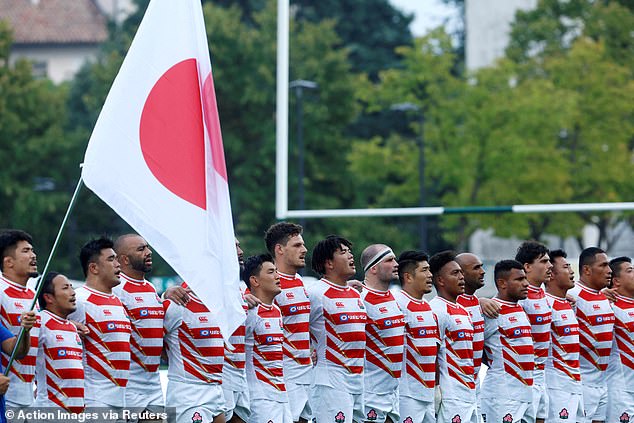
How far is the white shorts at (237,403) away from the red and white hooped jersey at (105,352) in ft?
2.87

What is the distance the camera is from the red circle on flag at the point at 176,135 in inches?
347

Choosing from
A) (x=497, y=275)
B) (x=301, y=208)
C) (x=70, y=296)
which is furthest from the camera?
(x=301, y=208)

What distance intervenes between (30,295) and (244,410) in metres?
1.87

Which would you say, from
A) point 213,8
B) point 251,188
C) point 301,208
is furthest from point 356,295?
point 213,8

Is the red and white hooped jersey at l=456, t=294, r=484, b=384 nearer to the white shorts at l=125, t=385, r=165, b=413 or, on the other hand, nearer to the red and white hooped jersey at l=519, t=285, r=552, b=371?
the red and white hooped jersey at l=519, t=285, r=552, b=371

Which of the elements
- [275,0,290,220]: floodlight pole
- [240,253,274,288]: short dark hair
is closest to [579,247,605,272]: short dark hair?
[240,253,274,288]: short dark hair

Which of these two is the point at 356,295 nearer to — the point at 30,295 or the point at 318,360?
the point at 318,360

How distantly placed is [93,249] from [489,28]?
2470 cm

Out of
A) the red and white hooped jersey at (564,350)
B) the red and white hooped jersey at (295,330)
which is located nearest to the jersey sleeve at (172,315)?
the red and white hooped jersey at (295,330)

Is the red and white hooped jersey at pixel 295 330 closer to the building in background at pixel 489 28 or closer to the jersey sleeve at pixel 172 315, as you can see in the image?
the jersey sleeve at pixel 172 315

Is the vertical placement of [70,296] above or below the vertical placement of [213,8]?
below

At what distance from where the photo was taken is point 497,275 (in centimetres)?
1187

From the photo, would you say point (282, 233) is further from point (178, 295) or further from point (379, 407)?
point (379, 407)

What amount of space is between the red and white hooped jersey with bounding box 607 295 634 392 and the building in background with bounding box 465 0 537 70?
18870 mm
